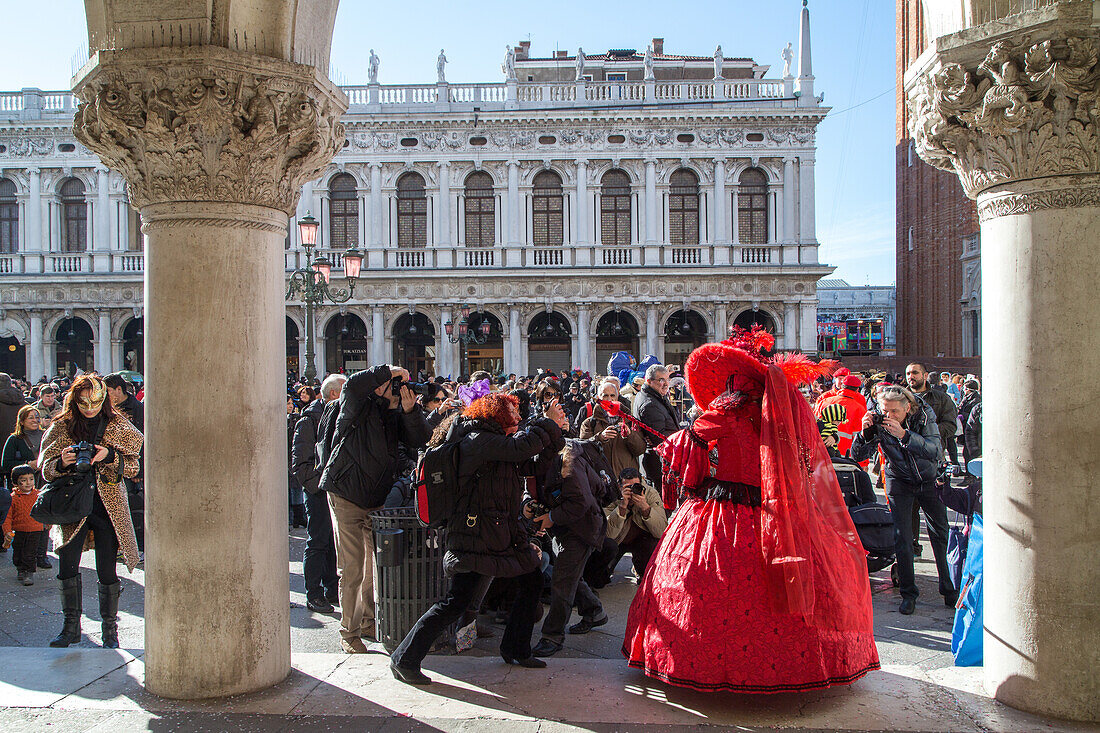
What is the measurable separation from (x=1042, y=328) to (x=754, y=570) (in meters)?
1.59

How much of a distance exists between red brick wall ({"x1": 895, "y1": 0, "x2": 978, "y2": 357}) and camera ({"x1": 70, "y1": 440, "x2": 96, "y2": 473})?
30.5 m

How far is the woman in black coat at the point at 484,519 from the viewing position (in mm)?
4203

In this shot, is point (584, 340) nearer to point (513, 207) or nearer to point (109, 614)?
point (513, 207)

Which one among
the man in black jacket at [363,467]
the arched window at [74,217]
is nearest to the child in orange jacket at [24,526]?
the man in black jacket at [363,467]

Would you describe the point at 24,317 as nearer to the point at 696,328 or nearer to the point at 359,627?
the point at 696,328

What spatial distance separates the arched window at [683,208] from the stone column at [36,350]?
22974 mm

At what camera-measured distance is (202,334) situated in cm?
400

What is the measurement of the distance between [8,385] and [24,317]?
87.8ft

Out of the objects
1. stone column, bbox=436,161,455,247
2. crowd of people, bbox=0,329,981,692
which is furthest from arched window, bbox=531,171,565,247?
crowd of people, bbox=0,329,981,692

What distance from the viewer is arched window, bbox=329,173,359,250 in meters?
32.0

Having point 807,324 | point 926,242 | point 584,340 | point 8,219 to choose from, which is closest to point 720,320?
point 807,324

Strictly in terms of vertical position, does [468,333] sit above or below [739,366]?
above

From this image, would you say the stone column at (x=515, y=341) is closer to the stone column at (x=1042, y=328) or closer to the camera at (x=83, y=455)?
the camera at (x=83, y=455)

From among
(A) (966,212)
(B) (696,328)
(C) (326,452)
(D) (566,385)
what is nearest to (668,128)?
(B) (696,328)
